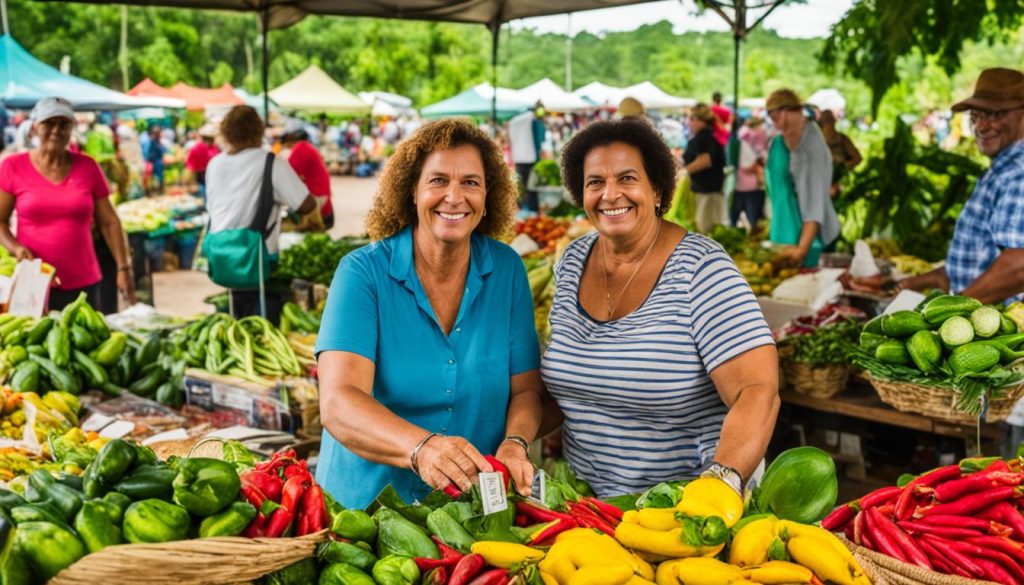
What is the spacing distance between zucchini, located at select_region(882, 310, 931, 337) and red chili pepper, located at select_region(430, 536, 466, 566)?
2130 mm

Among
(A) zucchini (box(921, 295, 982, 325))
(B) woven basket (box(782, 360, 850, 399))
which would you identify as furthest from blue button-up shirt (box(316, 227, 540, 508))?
(B) woven basket (box(782, 360, 850, 399))

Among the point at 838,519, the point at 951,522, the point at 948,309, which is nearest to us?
the point at 951,522

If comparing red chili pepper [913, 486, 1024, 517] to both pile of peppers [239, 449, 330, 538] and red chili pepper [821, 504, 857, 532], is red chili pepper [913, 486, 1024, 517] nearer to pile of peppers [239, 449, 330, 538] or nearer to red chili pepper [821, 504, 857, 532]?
red chili pepper [821, 504, 857, 532]

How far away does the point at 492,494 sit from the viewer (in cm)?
203

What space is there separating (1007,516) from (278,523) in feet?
5.20

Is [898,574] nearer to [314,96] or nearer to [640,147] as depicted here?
[640,147]

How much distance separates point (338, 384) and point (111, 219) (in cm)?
451

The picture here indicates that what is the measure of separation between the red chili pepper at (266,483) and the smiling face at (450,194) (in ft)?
2.96

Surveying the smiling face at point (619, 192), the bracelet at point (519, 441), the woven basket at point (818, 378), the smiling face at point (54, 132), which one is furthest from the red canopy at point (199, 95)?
the bracelet at point (519, 441)

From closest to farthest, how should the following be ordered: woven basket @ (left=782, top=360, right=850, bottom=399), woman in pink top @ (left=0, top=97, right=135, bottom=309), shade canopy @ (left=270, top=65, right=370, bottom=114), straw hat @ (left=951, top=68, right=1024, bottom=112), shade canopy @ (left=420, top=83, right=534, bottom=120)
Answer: straw hat @ (left=951, top=68, right=1024, bottom=112)
woven basket @ (left=782, top=360, right=850, bottom=399)
woman in pink top @ (left=0, top=97, right=135, bottom=309)
shade canopy @ (left=420, top=83, right=534, bottom=120)
shade canopy @ (left=270, top=65, right=370, bottom=114)

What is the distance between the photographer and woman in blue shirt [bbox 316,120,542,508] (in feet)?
8.64

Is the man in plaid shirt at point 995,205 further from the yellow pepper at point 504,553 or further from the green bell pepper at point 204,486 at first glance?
the green bell pepper at point 204,486

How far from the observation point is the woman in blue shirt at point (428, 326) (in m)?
2.63

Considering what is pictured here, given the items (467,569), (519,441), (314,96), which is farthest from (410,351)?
(314,96)
